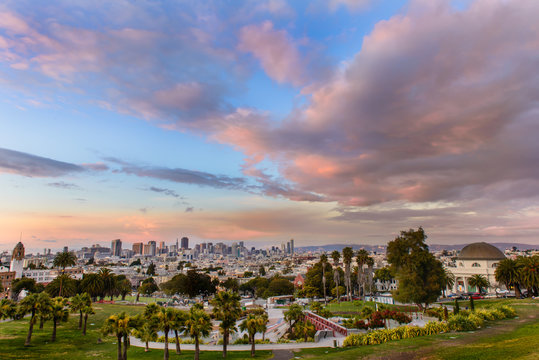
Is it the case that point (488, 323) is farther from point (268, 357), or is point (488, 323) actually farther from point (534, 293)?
point (534, 293)

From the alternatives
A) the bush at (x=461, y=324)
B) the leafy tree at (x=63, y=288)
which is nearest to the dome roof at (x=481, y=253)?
the bush at (x=461, y=324)

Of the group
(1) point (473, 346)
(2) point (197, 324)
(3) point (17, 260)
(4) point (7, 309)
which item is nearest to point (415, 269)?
(1) point (473, 346)

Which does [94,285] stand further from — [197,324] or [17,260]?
[17,260]

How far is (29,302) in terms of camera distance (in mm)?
46125

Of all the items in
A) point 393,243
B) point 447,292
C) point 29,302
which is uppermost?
point 393,243

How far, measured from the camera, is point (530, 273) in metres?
64.0

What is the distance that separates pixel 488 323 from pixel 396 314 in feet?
39.5

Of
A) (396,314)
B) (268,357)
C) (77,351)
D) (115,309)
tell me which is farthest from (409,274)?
(115,309)

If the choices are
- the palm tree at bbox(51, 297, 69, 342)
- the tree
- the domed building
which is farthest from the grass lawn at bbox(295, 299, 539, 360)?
the domed building

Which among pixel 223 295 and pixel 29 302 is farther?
pixel 29 302

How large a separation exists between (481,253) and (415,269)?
52323 millimetres

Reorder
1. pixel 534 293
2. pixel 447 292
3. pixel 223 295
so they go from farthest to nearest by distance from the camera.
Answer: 1. pixel 447 292
2. pixel 534 293
3. pixel 223 295

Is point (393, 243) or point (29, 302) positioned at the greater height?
point (393, 243)

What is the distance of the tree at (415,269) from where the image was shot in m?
55.8
